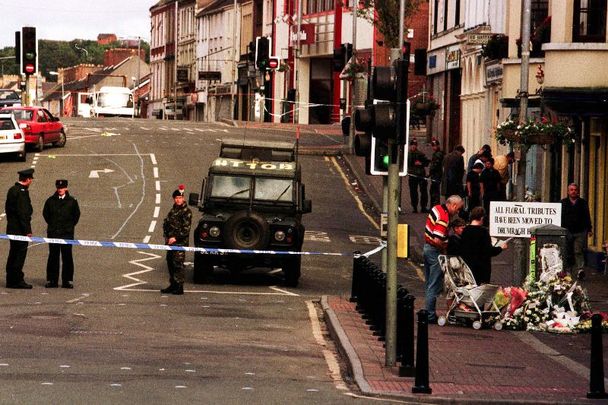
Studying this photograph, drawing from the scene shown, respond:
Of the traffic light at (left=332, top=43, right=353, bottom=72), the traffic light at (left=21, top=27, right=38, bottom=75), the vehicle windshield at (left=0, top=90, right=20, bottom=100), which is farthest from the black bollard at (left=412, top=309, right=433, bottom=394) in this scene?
the vehicle windshield at (left=0, top=90, right=20, bottom=100)

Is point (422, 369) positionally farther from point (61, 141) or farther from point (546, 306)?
point (61, 141)

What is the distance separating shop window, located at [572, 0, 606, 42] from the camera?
28219mm

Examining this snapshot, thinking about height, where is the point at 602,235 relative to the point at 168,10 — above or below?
below

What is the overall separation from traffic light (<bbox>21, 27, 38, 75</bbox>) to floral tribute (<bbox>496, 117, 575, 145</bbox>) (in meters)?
23.4

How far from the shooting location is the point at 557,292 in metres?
19.6

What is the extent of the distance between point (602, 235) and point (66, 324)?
14187 mm

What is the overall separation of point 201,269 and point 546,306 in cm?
727

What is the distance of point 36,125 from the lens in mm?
48500

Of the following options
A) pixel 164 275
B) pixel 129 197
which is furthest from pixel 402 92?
pixel 129 197

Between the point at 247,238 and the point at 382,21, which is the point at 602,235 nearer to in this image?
the point at 247,238

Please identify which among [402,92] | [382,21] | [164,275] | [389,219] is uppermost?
[382,21]

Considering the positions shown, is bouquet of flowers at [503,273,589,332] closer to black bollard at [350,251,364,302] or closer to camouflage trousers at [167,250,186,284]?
black bollard at [350,251,364,302]

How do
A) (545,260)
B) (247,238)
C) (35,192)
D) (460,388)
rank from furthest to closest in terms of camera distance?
(35,192)
(247,238)
(545,260)
(460,388)

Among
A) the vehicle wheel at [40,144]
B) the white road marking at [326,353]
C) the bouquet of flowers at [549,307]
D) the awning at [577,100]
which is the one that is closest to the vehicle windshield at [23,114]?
the vehicle wheel at [40,144]
